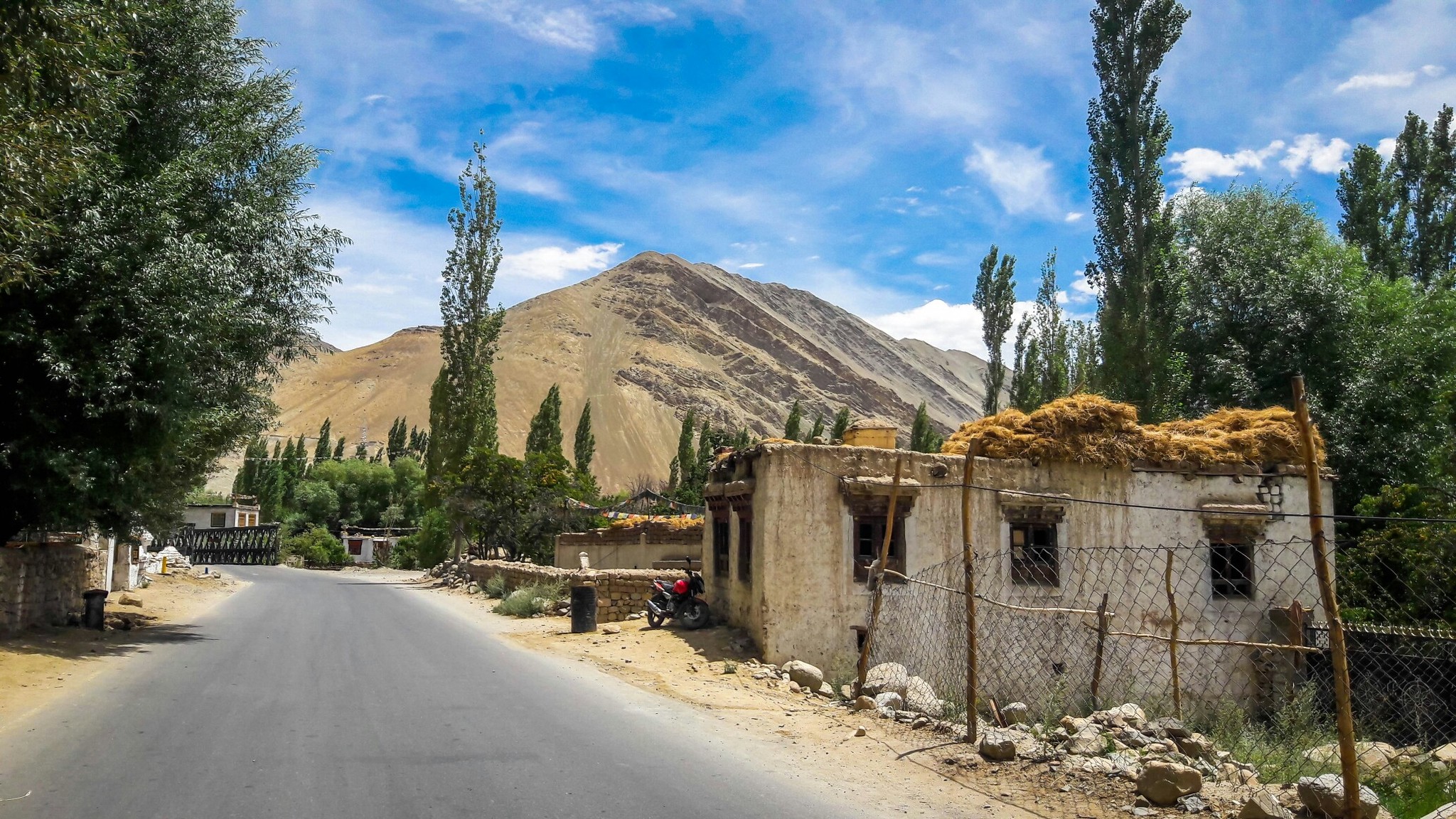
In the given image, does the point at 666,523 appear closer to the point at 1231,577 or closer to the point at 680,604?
the point at 680,604

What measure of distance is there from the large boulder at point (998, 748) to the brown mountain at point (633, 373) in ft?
322

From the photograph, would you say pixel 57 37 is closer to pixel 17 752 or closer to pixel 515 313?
pixel 17 752

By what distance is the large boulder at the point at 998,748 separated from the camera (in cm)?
808

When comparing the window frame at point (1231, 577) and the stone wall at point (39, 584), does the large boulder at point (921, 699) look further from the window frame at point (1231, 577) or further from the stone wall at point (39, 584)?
the stone wall at point (39, 584)

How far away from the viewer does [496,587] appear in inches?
1099

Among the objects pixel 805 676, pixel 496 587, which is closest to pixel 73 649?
pixel 805 676

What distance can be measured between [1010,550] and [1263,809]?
940cm

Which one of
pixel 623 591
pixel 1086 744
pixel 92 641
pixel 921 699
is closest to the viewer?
pixel 1086 744

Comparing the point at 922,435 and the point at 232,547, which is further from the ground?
the point at 922,435

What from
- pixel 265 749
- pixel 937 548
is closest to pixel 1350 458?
pixel 937 548

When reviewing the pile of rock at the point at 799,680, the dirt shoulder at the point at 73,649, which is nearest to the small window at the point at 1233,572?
the pile of rock at the point at 799,680

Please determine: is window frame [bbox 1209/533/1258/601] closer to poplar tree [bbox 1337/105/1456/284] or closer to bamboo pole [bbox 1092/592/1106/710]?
bamboo pole [bbox 1092/592/1106/710]

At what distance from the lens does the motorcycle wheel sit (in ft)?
57.3

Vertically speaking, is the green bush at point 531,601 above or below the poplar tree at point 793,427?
below
